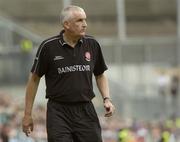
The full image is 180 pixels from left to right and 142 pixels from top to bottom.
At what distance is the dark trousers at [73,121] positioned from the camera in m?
7.66

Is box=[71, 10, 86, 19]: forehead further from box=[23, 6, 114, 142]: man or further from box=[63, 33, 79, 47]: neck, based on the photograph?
box=[63, 33, 79, 47]: neck

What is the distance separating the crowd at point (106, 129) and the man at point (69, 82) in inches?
196

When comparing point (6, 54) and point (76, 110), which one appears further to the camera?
point (6, 54)

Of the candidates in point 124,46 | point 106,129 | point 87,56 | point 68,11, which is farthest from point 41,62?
point 124,46

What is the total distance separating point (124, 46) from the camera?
21.2 meters

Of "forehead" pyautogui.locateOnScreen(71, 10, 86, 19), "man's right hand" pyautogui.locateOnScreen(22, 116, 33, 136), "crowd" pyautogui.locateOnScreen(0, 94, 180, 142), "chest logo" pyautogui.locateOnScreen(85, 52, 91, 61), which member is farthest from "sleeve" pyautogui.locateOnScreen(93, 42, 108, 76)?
"crowd" pyautogui.locateOnScreen(0, 94, 180, 142)

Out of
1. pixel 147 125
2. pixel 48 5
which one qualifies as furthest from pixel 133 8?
pixel 147 125

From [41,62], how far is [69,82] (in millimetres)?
331

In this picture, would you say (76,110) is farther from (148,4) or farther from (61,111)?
(148,4)

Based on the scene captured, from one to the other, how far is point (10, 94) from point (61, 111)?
11.1 m

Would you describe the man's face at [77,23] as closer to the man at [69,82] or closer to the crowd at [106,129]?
the man at [69,82]

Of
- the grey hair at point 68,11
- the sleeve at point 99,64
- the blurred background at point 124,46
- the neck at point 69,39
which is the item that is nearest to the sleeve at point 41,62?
the neck at point 69,39

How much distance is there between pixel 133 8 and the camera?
2203 cm

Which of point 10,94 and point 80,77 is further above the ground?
point 80,77
